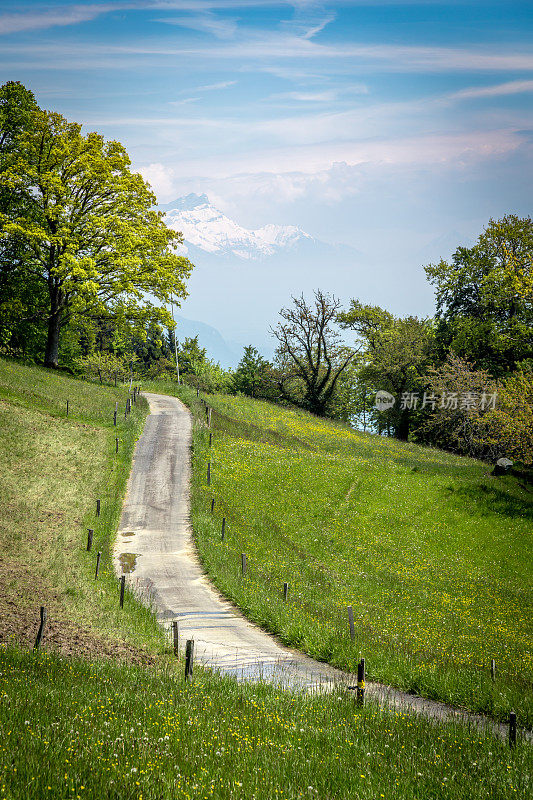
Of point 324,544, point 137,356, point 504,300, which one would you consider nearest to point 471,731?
point 324,544

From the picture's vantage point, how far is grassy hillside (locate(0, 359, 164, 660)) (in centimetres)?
1572

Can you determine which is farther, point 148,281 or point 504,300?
point 504,300

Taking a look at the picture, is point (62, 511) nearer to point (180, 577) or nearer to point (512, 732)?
point (180, 577)

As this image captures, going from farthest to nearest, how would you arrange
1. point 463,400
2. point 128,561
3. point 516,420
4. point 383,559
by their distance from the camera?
point 463,400 < point 516,420 < point 383,559 < point 128,561

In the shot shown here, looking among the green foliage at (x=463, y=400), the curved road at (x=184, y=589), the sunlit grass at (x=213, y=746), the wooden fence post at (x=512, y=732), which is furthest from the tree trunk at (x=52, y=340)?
the wooden fence post at (x=512, y=732)

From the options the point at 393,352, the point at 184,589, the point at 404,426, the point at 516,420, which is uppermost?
the point at 393,352

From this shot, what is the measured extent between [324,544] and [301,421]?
30928 mm

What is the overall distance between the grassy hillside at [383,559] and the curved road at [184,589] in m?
0.68

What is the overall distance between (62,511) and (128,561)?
471 centimetres

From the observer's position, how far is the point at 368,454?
4981 centimetres

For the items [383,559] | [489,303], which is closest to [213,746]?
[383,559]

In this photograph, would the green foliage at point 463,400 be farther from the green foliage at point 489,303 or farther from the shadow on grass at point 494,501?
the shadow on grass at point 494,501

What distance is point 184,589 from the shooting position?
22266 millimetres

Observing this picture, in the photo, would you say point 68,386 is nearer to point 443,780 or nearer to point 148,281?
point 148,281
